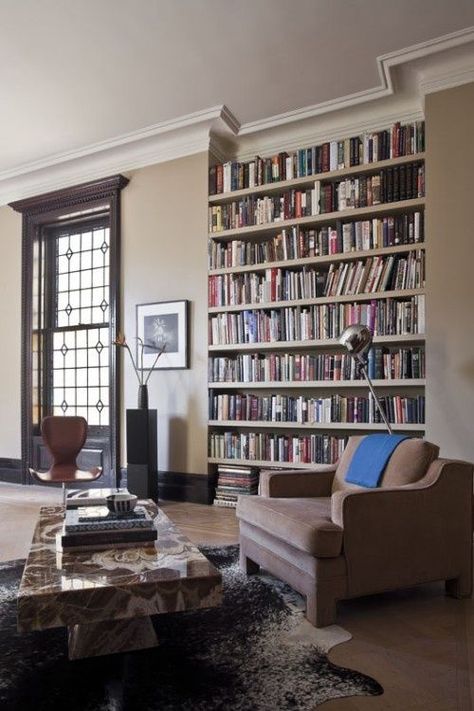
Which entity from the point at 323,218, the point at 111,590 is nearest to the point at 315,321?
the point at 323,218

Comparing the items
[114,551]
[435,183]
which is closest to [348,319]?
[435,183]

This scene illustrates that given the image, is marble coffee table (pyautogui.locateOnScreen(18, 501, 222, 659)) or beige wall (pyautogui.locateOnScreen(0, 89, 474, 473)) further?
beige wall (pyautogui.locateOnScreen(0, 89, 474, 473))

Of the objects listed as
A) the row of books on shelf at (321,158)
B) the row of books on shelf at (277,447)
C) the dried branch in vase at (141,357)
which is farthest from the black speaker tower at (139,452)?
the row of books on shelf at (321,158)

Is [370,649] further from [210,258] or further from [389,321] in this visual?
[210,258]

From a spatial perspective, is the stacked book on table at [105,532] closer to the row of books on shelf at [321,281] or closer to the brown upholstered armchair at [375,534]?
the brown upholstered armchair at [375,534]

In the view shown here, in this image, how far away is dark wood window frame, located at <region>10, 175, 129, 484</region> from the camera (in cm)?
553

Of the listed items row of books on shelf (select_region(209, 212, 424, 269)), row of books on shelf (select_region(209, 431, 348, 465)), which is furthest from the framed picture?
row of books on shelf (select_region(209, 431, 348, 465))

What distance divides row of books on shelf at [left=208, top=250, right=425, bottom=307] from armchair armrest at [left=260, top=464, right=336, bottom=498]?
1.75 metres

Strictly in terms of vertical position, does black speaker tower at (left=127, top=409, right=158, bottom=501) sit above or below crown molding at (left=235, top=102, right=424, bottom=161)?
below

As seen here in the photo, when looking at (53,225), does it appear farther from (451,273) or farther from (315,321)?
(451,273)

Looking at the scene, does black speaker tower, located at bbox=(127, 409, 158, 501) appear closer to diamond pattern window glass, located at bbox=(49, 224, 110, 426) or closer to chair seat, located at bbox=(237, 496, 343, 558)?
diamond pattern window glass, located at bbox=(49, 224, 110, 426)

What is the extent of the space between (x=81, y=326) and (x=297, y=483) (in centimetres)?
370

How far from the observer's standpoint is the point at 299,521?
2385 millimetres

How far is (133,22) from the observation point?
362 cm
